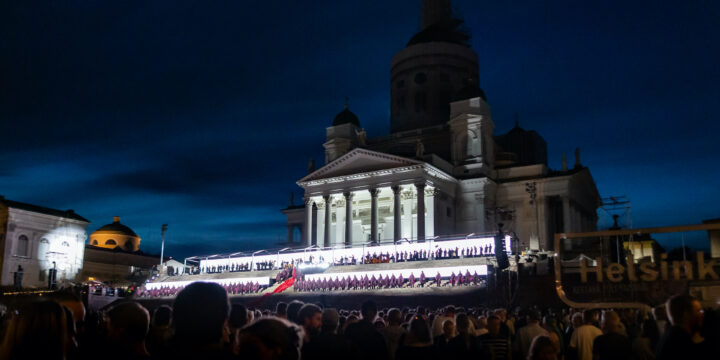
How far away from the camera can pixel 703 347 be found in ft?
19.7

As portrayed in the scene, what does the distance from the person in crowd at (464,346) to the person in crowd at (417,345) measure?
1.10m

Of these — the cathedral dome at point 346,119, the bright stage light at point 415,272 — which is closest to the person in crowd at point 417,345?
the bright stage light at point 415,272

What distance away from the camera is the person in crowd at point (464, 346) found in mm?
9266

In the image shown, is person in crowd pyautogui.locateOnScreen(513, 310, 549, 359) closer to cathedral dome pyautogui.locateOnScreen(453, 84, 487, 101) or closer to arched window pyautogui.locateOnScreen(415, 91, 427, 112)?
cathedral dome pyautogui.locateOnScreen(453, 84, 487, 101)

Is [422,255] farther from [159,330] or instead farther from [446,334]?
[159,330]

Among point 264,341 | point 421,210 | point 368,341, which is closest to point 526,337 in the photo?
point 368,341

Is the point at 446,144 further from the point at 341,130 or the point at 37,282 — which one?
the point at 37,282

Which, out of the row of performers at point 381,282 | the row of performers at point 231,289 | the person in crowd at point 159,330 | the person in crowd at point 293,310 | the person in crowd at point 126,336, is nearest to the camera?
the person in crowd at point 126,336

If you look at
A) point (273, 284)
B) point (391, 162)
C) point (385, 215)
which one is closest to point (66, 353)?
point (273, 284)

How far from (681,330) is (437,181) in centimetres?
5338

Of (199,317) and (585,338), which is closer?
(199,317)

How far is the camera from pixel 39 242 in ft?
226

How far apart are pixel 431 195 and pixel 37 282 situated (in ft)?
137

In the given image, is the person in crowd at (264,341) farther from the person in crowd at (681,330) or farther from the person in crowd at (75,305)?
the person in crowd at (681,330)
